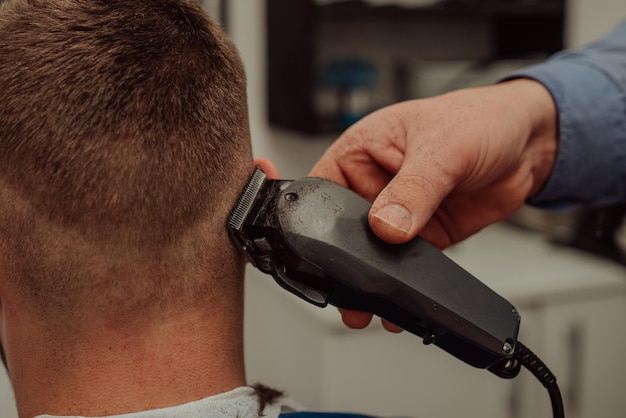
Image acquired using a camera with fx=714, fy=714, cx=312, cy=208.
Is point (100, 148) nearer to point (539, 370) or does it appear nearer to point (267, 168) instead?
point (267, 168)

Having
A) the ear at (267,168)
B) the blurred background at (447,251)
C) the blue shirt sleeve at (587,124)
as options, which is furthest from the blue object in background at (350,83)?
the ear at (267,168)

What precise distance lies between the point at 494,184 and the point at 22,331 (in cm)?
76

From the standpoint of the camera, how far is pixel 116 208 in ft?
2.30

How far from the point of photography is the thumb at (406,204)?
0.77 meters

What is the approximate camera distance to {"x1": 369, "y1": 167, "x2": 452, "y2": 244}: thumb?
30.4 inches

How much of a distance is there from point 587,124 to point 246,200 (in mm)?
723

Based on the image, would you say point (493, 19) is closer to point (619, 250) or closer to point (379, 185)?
point (619, 250)

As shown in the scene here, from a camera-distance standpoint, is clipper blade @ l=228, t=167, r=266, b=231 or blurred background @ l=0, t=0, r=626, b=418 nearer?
clipper blade @ l=228, t=167, r=266, b=231

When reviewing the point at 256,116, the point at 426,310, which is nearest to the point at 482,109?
the point at 426,310

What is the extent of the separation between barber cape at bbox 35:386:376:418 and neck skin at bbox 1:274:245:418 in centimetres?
1

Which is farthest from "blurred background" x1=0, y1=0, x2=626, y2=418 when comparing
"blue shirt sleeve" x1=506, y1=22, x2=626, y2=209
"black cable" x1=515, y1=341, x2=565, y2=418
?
"black cable" x1=515, y1=341, x2=565, y2=418

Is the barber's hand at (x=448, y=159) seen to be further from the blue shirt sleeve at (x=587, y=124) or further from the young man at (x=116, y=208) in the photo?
the young man at (x=116, y=208)

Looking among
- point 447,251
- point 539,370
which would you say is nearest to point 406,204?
point 539,370

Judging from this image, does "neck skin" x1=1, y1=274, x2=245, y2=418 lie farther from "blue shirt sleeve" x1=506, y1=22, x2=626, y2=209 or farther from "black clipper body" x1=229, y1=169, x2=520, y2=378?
"blue shirt sleeve" x1=506, y1=22, x2=626, y2=209
